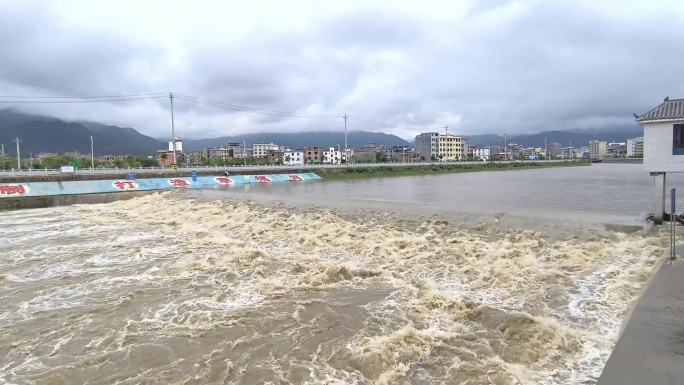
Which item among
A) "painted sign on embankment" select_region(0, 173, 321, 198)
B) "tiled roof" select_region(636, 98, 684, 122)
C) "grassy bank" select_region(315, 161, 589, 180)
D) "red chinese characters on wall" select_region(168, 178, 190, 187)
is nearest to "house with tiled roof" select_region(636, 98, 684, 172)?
"tiled roof" select_region(636, 98, 684, 122)

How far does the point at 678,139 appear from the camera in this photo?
1381 centimetres

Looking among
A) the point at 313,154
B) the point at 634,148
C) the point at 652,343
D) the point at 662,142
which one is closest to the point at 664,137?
the point at 662,142

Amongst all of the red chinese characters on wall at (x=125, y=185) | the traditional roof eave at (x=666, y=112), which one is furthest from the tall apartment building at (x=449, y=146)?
the traditional roof eave at (x=666, y=112)

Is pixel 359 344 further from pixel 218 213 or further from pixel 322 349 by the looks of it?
pixel 218 213

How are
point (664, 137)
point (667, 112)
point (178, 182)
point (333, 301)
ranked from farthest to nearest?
point (178, 182) → point (667, 112) → point (664, 137) → point (333, 301)

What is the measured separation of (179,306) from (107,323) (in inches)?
50.4

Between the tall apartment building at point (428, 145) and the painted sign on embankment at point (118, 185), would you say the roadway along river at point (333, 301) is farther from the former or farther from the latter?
the tall apartment building at point (428, 145)

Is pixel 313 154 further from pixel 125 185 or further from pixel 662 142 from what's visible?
pixel 662 142

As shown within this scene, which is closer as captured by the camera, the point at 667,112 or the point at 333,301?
the point at 333,301

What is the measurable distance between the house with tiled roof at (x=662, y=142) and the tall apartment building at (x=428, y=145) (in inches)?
4771

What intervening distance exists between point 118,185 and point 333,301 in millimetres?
33839

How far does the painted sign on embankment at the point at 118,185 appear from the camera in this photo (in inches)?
1185

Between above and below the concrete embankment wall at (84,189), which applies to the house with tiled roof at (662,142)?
above

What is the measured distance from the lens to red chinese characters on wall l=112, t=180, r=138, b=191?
3542 cm
